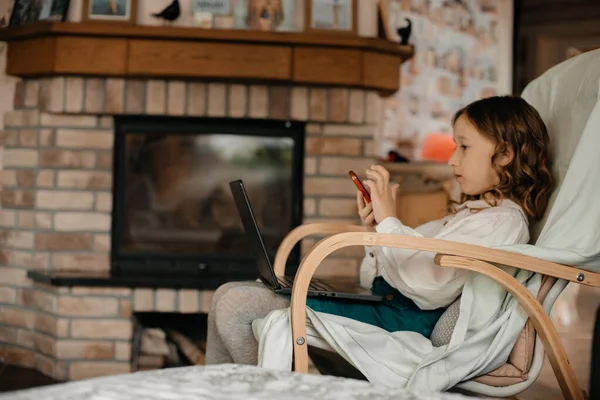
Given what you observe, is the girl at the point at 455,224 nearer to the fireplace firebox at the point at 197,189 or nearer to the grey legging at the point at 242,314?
the grey legging at the point at 242,314

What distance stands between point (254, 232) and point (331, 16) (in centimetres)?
154

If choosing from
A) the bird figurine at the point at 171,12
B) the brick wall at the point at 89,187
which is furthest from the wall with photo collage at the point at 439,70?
the bird figurine at the point at 171,12

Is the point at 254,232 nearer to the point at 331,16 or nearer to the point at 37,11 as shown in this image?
the point at 331,16

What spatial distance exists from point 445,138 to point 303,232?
2.72 meters

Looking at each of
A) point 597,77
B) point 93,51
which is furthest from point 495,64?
point 597,77

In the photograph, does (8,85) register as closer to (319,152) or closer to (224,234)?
(224,234)

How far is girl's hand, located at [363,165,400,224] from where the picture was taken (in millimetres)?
1629

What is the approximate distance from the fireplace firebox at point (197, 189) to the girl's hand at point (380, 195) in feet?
4.50

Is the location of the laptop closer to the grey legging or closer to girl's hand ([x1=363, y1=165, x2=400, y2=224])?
the grey legging

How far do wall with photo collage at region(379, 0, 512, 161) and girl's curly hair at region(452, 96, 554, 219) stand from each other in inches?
104

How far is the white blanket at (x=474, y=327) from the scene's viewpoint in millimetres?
1427

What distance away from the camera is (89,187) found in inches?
117

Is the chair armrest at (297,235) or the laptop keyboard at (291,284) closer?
the laptop keyboard at (291,284)

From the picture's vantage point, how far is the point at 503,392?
1.44 meters
